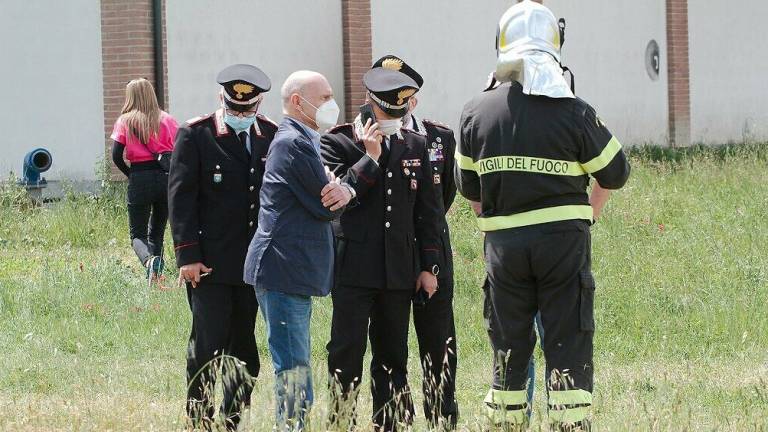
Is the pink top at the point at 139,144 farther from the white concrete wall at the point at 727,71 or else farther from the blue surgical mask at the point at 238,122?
the white concrete wall at the point at 727,71

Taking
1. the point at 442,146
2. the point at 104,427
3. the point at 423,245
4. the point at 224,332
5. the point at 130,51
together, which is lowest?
the point at 104,427

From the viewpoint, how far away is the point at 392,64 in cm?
716

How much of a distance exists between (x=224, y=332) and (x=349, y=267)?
2.43 ft

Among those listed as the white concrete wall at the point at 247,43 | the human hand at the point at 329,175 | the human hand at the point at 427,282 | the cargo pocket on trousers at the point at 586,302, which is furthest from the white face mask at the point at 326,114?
the white concrete wall at the point at 247,43

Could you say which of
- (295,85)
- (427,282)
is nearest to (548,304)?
(427,282)

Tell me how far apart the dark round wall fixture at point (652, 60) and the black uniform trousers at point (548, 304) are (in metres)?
16.6

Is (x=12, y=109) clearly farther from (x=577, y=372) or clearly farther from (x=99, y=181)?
(x=577, y=372)

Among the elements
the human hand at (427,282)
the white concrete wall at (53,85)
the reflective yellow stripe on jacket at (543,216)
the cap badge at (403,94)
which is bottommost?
the human hand at (427,282)

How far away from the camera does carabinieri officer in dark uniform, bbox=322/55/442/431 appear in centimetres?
668

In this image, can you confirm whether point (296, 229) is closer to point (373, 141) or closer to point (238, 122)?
point (373, 141)

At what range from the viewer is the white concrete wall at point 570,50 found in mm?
18547

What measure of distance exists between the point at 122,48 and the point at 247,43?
175 cm

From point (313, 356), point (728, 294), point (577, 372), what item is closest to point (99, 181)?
point (313, 356)

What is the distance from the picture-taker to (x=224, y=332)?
6742 mm
